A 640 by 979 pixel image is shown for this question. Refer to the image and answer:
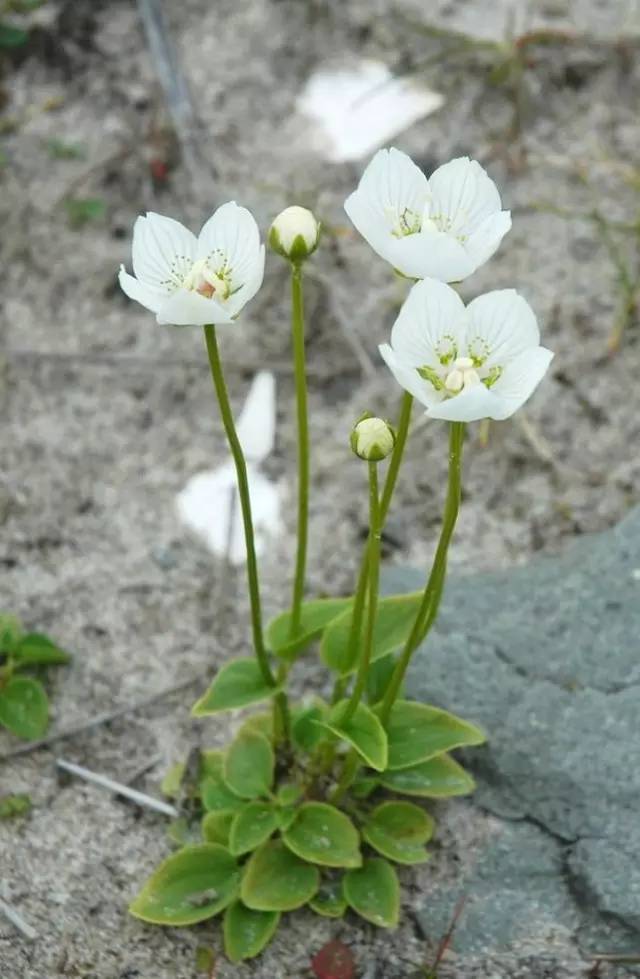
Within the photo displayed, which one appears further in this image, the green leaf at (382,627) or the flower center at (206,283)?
the green leaf at (382,627)

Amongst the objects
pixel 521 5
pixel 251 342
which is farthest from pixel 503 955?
pixel 521 5

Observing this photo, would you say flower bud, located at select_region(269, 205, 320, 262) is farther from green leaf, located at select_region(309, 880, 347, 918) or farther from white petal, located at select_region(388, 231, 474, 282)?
green leaf, located at select_region(309, 880, 347, 918)

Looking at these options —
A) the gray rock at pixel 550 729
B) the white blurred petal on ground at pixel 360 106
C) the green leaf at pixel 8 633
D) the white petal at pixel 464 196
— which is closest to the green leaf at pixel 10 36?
the white blurred petal on ground at pixel 360 106

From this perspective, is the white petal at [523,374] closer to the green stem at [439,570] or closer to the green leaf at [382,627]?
the green stem at [439,570]

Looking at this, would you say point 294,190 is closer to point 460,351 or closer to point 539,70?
point 539,70

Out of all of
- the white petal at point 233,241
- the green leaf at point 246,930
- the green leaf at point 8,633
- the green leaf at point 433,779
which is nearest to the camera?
the white petal at point 233,241
